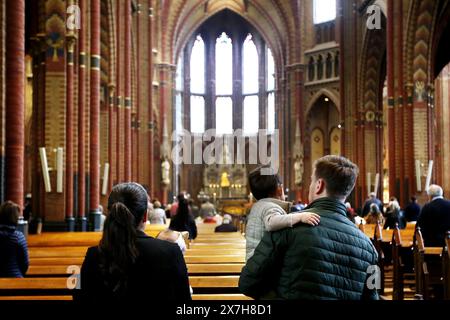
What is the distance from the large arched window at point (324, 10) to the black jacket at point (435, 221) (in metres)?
31.5

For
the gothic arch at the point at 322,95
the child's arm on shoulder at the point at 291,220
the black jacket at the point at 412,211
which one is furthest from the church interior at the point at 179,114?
the black jacket at the point at 412,211

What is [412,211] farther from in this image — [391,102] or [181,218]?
[181,218]

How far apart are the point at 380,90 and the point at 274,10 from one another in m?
14.2

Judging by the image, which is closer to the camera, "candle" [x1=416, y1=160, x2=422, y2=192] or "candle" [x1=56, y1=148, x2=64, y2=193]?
"candle" [x1=56, y1=148, x2=64, y2=193]

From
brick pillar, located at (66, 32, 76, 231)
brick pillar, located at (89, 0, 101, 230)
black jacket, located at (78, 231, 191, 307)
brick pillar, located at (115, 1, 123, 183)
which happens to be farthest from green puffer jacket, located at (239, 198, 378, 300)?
brick pillar, located at (115, 1, 123, 183)

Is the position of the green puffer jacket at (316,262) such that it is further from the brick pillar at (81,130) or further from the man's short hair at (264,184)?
the brick pillar at (81,130)

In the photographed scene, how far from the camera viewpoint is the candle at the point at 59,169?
1591 cm

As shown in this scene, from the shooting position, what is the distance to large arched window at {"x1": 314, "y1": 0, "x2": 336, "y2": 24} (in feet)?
131

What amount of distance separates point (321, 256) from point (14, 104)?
10.6 metres

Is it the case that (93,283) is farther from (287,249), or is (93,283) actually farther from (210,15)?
(210,15)

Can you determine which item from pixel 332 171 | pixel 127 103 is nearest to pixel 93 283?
pixel 332 171

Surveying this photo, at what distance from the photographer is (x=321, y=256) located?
312cm

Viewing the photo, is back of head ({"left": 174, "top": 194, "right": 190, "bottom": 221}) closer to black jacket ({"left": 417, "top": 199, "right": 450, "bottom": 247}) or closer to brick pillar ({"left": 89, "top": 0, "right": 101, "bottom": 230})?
black jacket ({"left": 417, "top": 199, "right": 450, "bottom": 247})

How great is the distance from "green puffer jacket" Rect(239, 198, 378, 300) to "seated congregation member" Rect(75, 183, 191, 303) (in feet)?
1.30
